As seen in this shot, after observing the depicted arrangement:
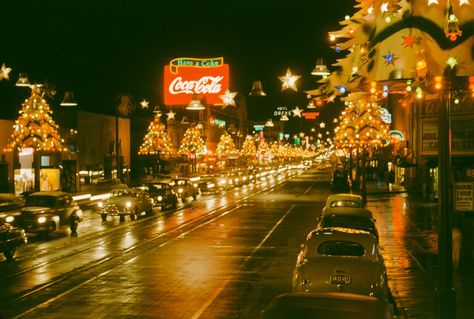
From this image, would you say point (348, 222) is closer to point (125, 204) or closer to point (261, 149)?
point (125, 204)

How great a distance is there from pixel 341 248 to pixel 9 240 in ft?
38.0

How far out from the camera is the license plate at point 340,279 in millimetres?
12352

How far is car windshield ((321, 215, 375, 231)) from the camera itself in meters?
18.5

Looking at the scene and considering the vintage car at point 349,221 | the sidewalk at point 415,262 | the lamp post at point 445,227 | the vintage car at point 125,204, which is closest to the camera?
the lamp post at point 445,227

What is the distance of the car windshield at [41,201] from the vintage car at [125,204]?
5.78 metres

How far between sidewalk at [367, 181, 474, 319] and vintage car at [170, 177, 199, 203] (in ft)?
44.6

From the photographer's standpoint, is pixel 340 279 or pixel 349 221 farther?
pixel 349 221

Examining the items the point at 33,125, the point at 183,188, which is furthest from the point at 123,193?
the point at 33,125

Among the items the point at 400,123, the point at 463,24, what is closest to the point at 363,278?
the point at 463,24

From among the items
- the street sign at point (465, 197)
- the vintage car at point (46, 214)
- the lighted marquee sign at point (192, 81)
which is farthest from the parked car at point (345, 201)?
the lighted marquee sign at point (192, 81)

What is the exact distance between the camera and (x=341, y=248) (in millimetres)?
13438

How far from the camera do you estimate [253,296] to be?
51.4 feet

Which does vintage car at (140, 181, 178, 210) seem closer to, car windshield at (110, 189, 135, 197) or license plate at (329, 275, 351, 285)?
car windshield at (110, 189, 135, 197)

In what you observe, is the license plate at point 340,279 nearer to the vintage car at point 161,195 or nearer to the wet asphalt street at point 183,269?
the wet asphalt street at point 183,269
